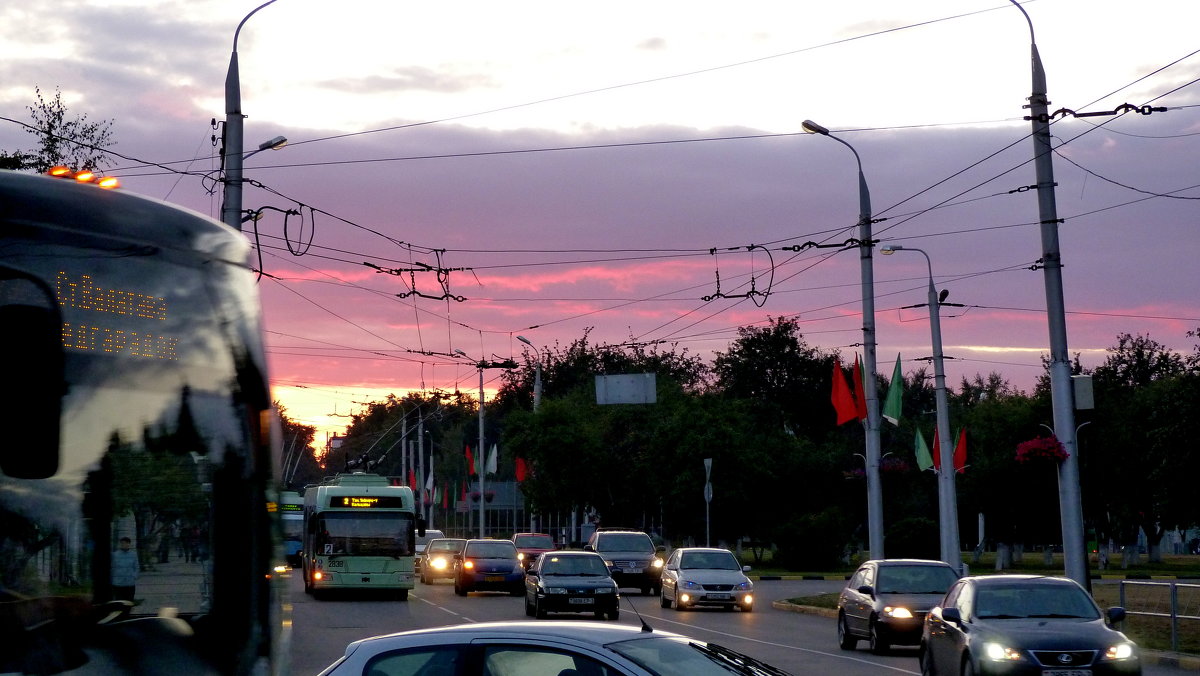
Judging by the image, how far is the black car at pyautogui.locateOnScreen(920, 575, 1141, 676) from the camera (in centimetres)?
1505

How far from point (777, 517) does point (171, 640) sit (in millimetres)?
64661

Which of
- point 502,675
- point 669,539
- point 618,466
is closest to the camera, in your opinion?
point 502,675

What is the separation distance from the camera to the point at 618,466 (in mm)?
69500

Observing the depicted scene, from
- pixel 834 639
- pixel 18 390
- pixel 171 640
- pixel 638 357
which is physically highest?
pixel 638 357

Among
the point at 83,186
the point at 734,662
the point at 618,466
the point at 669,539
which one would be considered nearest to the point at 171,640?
the point at 83,186

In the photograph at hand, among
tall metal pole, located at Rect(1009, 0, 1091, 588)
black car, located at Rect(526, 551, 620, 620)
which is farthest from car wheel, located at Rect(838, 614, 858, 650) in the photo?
black car, located at Rect(526, 551, 620, 620)

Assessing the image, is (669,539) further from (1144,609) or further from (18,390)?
(18,390)

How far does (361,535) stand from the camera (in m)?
39.6

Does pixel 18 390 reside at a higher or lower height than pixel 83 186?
lower

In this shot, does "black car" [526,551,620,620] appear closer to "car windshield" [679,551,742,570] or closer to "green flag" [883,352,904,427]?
"car windshield" [679,551,742,570]

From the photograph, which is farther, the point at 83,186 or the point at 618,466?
the point at 618,466

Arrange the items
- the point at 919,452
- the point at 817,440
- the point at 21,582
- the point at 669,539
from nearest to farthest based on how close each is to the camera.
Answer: the point at 21,582 < the point at 919,452 < the point at 669,539 < the point at 817,440

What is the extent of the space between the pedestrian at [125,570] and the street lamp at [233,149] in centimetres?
1492

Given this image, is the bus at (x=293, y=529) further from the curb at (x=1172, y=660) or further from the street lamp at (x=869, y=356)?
the curb at (x=1172, y=660)
